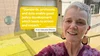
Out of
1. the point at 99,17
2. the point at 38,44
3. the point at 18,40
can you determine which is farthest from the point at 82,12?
the point at 99,17

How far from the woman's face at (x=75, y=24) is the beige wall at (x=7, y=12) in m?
1.47

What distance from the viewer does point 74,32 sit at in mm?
548

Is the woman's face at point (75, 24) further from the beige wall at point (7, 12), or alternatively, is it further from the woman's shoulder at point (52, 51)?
the beige wall at point (7, 12)

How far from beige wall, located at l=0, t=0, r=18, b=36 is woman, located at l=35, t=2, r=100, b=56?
4.75 ft

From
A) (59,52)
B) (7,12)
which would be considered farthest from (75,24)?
(7,12)

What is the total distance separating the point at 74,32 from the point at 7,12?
152 centimetres

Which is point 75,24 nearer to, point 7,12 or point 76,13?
point 76,13

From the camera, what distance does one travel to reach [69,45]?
589mm

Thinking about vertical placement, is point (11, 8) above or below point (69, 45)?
above

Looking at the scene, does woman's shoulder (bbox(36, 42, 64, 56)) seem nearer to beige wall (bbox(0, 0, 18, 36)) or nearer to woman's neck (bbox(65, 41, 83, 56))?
woman's neck (bbox(65, 41, 83, 56))

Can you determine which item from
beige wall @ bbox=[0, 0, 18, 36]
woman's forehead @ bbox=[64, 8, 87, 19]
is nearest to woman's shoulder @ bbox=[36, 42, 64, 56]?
woman's forehead @ bbox=[64, 8, 87, 19]

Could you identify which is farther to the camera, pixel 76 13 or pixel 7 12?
pixel 7 12

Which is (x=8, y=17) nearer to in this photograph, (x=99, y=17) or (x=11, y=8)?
(x=11, y=8)

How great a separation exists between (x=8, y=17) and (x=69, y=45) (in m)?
1.51
